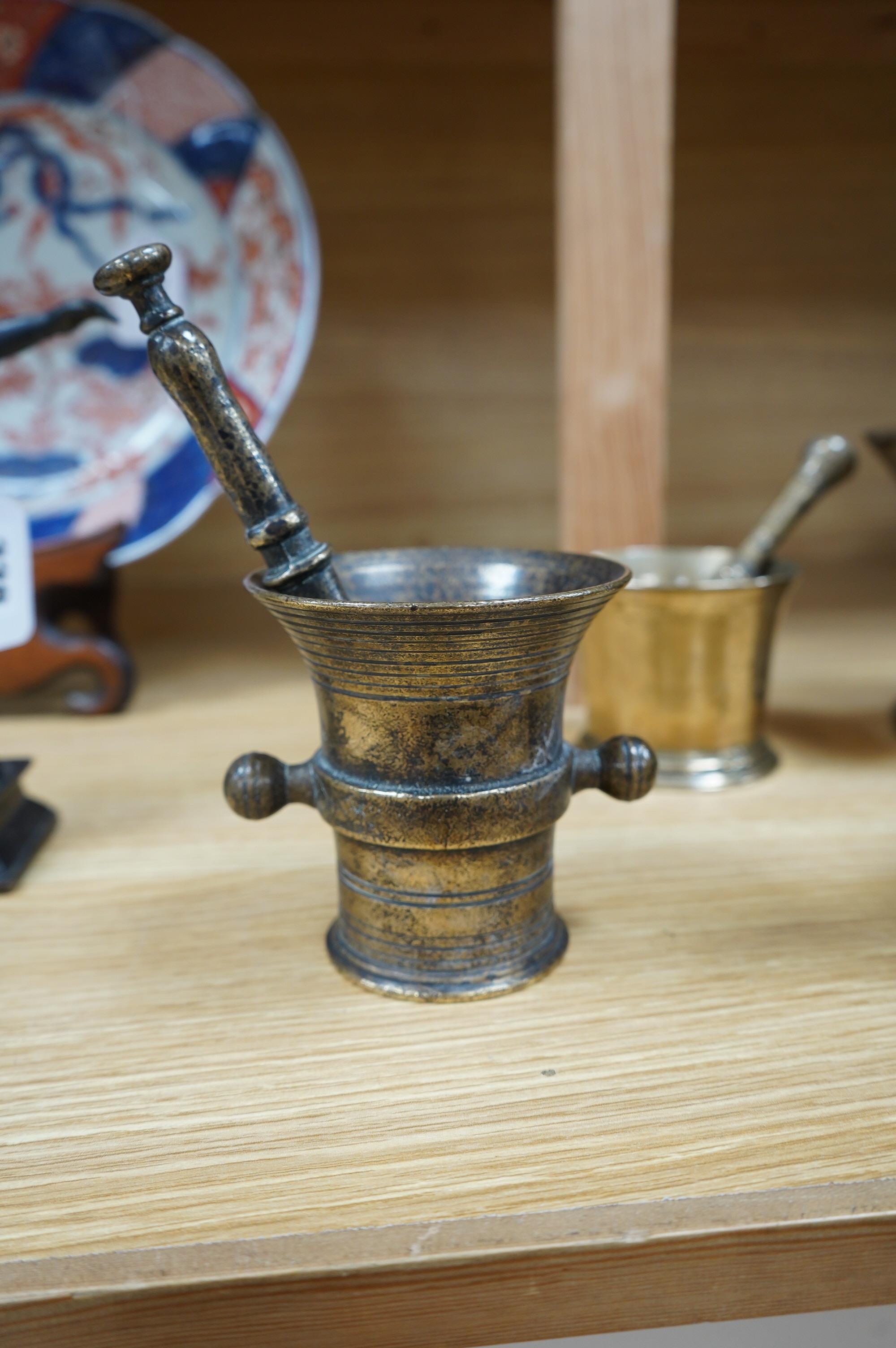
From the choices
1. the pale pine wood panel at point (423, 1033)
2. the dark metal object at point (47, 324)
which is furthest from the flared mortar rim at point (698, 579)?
the dark metal object at point (47, 324)

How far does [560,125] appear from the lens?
885 millimetres

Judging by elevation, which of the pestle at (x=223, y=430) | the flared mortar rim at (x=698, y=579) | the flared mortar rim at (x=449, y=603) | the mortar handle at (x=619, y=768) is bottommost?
the mortar handle at (x=619, y=768)

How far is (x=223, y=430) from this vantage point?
1.70 ft

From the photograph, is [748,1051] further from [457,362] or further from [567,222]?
[457,362]

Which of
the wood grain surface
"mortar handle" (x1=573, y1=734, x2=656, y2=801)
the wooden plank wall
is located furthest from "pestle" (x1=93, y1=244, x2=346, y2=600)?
the wooden plank wall

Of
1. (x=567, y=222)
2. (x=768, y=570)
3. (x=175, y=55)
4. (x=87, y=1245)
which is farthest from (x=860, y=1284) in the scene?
(x=175, y=55)

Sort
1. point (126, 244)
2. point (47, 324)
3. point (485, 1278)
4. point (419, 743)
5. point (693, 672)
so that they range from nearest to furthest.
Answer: point (485, 1278) < point (419, 743) < point (47, 324) < point (693, 672) < point (126, 244)

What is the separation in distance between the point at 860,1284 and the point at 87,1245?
0.94 feet

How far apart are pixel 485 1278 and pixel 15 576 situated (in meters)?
0.55

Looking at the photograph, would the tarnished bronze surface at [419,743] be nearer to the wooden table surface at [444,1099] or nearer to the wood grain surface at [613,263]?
the wooden table surface at [444,1099]

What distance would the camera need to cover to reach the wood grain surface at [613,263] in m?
0.86

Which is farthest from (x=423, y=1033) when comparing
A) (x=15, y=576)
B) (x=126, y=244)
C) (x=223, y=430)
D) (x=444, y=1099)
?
(x=126, y=244)

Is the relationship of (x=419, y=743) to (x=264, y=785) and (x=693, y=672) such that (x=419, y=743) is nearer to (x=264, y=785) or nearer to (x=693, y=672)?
(x=264, y=785)

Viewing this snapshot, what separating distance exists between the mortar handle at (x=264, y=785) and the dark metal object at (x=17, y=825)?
20 cm
